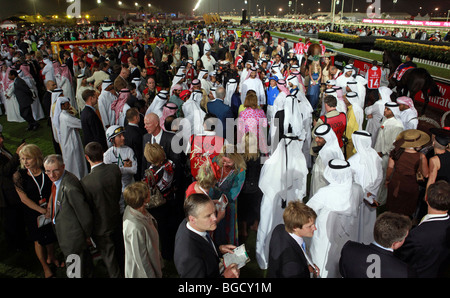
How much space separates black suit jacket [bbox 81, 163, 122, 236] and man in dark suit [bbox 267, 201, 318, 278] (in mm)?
1871

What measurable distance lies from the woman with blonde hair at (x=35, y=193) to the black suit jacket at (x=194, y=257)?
81.0 inches

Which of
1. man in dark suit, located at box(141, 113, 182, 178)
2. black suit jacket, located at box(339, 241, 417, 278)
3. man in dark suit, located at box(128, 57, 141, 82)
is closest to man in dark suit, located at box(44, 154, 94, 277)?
man in dark suit, located at box(141, 113, 182, 178)

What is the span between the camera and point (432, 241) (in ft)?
8.76

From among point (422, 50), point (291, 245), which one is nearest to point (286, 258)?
point (291, 245)

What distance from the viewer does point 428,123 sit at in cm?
569

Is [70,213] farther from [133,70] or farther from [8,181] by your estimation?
[133,70]

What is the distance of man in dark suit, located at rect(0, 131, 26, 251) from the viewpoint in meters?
3.62

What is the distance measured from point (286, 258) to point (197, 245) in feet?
2.39

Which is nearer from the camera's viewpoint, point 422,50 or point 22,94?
point 22,94

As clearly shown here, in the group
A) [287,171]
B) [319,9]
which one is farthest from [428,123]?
[319,9]

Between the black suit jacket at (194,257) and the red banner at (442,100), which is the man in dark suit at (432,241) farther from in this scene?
Result: the red banner at (442,100)

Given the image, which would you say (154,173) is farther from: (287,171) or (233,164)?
(287,171)

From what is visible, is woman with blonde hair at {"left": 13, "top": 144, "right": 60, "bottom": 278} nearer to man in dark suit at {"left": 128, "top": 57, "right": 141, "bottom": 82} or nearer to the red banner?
man in dark suit at {"left": 128, "top": 57, "right": 141, "bottom": 82}

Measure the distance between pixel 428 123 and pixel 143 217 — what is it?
5.65 metres
